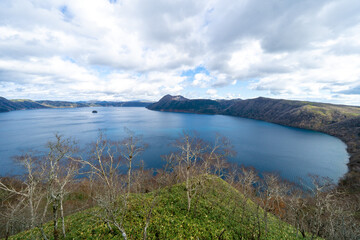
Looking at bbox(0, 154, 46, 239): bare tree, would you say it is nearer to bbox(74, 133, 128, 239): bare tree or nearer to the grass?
the grass

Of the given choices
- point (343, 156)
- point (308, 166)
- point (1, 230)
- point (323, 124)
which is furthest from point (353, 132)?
point (1, 230)

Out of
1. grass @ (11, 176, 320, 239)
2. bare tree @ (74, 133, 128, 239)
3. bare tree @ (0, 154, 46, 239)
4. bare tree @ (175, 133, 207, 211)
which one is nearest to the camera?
bare tree @ (74, 133, 128, 239)

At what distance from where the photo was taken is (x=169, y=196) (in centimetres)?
1986

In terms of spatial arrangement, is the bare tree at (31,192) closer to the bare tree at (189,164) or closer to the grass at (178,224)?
the grass at (178,224)

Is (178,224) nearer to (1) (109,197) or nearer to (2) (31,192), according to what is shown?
(1) (109,197)

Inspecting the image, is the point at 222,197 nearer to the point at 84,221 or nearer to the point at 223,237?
the point at 223,237

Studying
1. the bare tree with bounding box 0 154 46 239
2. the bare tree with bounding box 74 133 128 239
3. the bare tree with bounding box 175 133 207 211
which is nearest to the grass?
the bare tree with bounding box 74 133 128 239

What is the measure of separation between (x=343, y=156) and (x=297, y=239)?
80.8 metres

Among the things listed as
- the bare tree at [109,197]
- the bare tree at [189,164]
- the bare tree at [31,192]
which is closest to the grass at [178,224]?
the bare tree at [109,197]

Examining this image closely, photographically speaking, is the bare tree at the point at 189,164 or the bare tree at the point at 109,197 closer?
the bare tree at the point at 109,197

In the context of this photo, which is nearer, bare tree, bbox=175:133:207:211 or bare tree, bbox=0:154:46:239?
bare tree, bbox=0:154:46:239

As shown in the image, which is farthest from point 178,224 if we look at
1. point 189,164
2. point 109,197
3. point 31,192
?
point 31,192

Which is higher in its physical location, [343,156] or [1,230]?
[1,230]

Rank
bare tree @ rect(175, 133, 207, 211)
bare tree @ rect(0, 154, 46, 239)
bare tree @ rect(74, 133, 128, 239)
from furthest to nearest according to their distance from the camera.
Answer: bare tree @ rect(175, 133, 207, 211)
bare tree @ rect(0, 154, 46, 239)
bare tree @ rect(74, 133, 128, 239)
